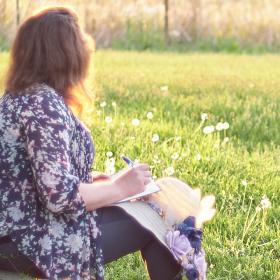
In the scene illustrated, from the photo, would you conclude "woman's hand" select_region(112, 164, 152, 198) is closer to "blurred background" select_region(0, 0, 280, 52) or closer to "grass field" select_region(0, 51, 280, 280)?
"grass field" select_region(0, 51, 280, 280)

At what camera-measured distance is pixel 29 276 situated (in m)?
3.57

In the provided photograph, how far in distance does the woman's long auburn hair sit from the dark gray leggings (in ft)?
1.60

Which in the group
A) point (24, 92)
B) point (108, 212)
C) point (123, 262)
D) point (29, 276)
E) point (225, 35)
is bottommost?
point (225, 35)

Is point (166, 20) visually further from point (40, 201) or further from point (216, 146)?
point (40, 201)

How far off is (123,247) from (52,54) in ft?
2.64

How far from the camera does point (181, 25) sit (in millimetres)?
19812

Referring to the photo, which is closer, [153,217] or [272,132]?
[153,217]

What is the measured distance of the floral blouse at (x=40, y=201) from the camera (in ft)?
11.0

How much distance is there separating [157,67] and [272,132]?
622cm

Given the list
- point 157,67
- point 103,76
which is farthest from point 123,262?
point 157,67

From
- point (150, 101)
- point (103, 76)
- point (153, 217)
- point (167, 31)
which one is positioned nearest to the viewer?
point (153, 217)

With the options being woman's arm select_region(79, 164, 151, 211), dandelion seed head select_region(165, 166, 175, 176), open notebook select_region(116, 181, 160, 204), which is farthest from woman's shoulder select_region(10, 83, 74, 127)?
dandelion seed head select_region(165, 166, 175, 176)

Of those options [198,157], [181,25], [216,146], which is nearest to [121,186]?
[198,157]

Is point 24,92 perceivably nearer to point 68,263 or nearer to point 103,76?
point 68,263
